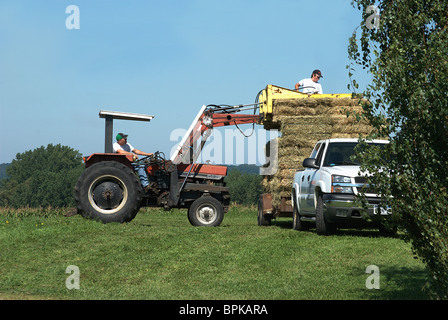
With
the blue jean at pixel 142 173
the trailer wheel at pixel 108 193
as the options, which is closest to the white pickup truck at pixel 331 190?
the blue jean at pixel 142 173

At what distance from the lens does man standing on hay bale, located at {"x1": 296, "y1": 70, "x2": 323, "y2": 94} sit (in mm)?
18031

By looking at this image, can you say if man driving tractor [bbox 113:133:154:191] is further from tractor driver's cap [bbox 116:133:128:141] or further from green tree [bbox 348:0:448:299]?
green tree [bbox 348:0:448:299]

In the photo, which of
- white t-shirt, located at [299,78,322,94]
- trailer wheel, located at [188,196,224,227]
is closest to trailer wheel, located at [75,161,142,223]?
trailer wheel, located at [188,196,224,227]

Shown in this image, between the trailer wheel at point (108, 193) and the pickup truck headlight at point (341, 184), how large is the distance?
471 cm

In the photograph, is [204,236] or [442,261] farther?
[204,236]

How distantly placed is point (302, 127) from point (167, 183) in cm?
380

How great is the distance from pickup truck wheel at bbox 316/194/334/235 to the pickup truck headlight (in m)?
0.47

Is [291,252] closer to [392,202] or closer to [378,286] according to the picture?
[378,286]

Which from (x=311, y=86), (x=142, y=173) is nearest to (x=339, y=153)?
(x=311, y=86)

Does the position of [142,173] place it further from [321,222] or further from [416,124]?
[416,124]

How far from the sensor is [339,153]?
47.3 feet
